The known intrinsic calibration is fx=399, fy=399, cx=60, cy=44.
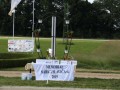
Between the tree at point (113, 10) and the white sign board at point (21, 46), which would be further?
the tree at point (113, 10)

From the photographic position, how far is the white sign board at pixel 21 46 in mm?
35312

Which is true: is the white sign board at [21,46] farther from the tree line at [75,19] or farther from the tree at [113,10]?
the tree at [113,10]

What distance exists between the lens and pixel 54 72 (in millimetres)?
16312

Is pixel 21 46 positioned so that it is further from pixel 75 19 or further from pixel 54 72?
pixel 75 19

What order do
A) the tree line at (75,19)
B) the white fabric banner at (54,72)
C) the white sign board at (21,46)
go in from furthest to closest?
the tree line at (75,19)
the white sign board at (21,46)
the white fabric banner at (54,72)

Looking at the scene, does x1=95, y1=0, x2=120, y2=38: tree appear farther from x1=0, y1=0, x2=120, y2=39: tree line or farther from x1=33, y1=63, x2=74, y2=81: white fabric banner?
x1=33, y1=63, x2=74, y2=81: white fabric banner

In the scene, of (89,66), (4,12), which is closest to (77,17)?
(4,12)

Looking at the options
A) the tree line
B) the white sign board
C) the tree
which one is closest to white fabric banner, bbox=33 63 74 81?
the white sign board

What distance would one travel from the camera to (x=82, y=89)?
1398 cm

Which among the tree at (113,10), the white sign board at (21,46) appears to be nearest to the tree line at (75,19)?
the tree at (113,10)

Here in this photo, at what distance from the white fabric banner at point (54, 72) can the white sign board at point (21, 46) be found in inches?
736

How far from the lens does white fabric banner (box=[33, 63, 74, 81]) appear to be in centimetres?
1630

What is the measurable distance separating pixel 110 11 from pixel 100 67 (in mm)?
80839

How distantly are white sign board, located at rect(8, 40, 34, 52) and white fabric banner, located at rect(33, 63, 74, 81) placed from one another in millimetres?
18700
